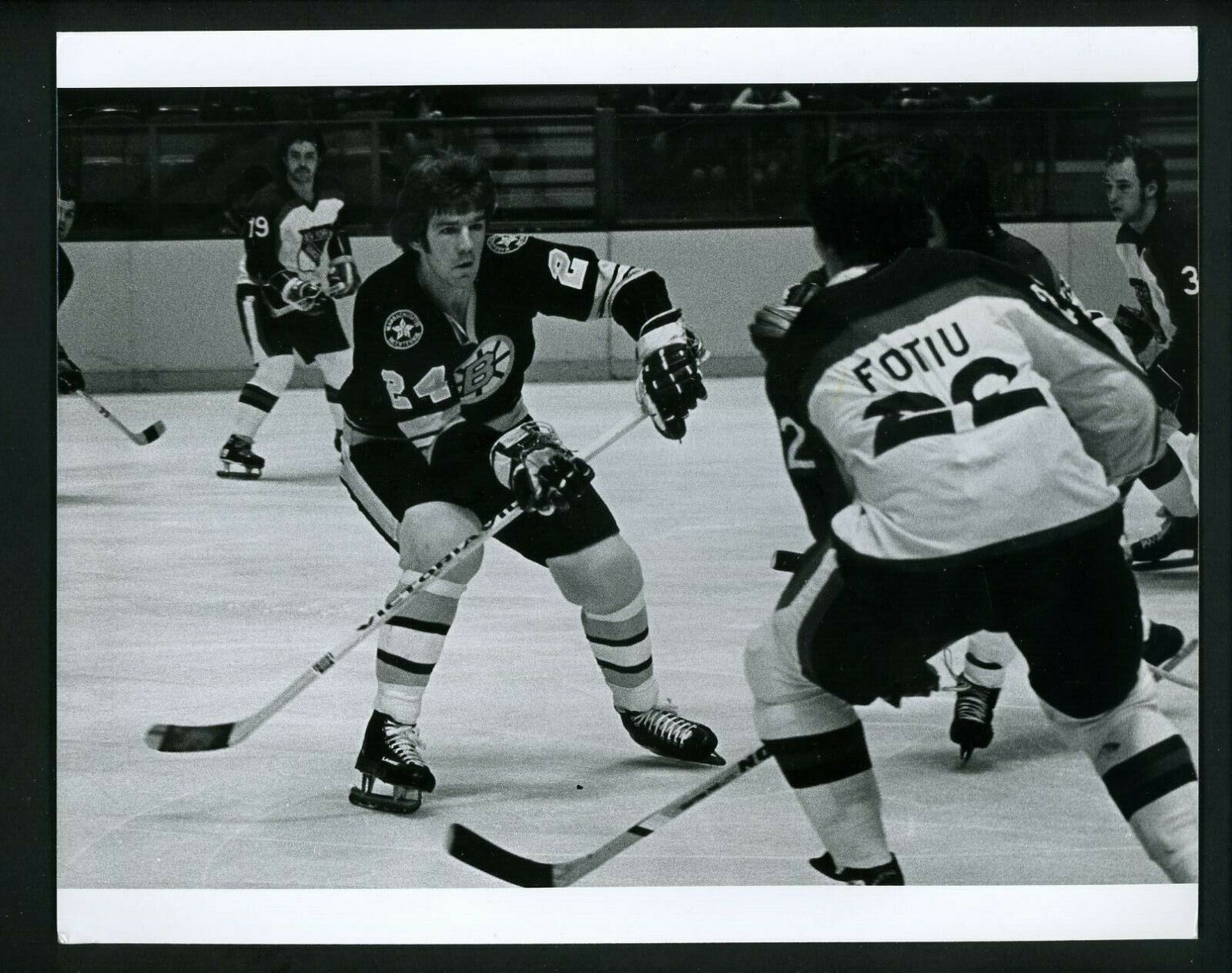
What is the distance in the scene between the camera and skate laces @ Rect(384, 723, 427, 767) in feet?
8.44

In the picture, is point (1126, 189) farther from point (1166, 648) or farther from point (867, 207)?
point (1166, 648)

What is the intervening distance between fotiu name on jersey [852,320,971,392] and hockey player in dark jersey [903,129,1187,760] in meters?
0.22

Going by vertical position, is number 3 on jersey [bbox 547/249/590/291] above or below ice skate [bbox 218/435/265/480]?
above

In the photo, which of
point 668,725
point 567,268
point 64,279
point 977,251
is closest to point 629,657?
point 668,725

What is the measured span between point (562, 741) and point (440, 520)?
438mm

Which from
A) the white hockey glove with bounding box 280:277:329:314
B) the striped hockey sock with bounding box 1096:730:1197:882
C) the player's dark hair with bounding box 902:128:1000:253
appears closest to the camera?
the striped hockey sock with bounding box 1096:730:1197:882

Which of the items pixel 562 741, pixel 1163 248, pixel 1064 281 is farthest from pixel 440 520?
pixel 1163 248

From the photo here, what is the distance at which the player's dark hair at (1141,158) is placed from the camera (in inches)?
101

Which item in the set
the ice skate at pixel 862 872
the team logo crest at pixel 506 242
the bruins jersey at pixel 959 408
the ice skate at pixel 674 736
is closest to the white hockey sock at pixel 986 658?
the bruins jersey at pixel 959 408

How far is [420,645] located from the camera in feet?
8.51

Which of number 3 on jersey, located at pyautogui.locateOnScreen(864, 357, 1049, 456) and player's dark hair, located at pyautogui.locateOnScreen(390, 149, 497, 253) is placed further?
player's dark hair, located at pyautogui.locateOnScreen(390, 149, 497, 253)

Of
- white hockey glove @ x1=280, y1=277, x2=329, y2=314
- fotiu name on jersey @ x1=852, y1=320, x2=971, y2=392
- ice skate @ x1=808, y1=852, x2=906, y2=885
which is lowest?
ice skate @ x1=808, y1=852, x2=906, y2=885

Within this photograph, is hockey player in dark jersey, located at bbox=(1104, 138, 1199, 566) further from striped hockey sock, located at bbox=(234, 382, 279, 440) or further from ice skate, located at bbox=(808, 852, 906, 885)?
striped hockey sock, located at bbox=(234, 382, 279, 440)

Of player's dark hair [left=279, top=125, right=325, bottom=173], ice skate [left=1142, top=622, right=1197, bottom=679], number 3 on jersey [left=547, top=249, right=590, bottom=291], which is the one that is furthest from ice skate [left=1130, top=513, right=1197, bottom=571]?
player's dark hair [left=279, top=125, right=325, bottom=173]
